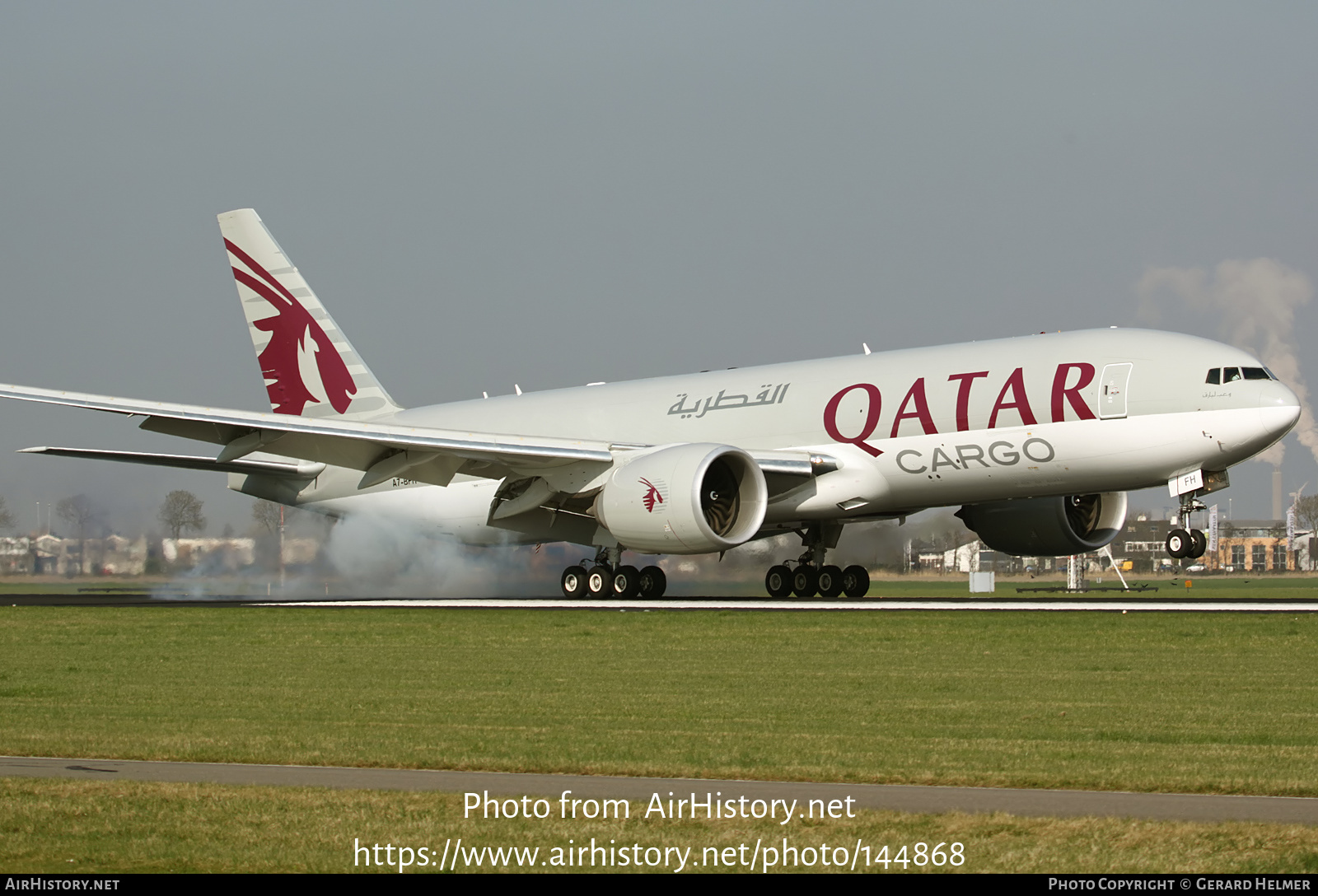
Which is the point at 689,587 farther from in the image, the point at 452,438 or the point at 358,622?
the point at 358,622

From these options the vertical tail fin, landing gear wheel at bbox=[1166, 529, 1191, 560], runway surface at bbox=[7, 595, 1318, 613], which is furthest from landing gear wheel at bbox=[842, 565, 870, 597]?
the vertical tail fin

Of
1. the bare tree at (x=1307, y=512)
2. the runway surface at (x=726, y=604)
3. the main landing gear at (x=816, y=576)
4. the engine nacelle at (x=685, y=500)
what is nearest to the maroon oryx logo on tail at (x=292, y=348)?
the runway surface at (x=726, y=604)

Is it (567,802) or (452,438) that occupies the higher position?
(452,438)

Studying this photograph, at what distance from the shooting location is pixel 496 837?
828 cm

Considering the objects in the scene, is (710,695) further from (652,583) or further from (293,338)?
(293,338)

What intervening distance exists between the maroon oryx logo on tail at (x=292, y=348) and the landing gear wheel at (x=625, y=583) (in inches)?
416

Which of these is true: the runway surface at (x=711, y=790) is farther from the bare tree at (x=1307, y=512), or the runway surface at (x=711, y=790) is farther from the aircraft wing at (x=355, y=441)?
the bare tree at (x=1307, y=512)

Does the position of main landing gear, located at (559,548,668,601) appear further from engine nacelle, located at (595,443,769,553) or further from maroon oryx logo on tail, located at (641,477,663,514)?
maroon oryx logo on tail, located at (641,477,663,514)

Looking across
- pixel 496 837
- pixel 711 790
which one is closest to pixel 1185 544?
pixel 711 790

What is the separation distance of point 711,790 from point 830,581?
2377cm
